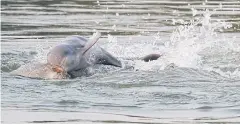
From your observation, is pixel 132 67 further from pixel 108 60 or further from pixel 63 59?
pixel 63 59

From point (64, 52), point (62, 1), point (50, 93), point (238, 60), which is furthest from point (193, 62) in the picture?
point (62, 1)

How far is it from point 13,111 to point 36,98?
587mm

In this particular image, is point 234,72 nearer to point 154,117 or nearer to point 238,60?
point 238,60

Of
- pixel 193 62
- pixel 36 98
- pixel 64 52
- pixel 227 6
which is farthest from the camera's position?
pixel 227 6

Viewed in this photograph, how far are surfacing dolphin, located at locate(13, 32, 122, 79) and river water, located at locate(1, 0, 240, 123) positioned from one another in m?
0.19

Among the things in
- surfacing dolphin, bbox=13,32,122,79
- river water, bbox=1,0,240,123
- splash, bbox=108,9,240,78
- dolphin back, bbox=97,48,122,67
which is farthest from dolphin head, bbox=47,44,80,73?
splash, bbox=108,9,240,78

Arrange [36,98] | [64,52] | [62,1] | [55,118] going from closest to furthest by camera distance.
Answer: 1. [55,118]
2. [36,98]
3. [64,52]
4. [62,1]

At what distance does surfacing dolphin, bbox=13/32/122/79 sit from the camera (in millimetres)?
8984

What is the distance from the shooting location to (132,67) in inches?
384

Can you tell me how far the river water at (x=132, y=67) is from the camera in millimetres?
7133

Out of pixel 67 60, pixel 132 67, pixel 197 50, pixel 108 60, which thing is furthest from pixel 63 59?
pixel 197 50

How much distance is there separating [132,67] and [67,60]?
40.4 inches

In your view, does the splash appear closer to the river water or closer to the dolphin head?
the river water

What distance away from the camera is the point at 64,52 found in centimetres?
923
